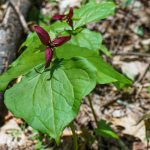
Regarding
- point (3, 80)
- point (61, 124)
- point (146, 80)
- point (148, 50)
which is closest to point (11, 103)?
point (3, 80)

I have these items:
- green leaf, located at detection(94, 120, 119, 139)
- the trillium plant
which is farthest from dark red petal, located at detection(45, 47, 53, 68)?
green leaf, located at detection(94, 120, 119, 139)

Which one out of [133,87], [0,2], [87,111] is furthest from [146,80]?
Result: [0,2]

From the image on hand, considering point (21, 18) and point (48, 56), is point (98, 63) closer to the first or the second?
point (48, 56)

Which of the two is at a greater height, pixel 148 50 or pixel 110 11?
pixel 110 11

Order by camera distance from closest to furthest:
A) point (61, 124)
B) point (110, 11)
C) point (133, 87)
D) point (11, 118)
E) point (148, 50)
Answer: point (61, 124) < point (110, 11) < point (11, 118) < point (133, 87) < point (148, 50)

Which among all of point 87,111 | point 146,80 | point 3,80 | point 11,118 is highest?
point 3,80

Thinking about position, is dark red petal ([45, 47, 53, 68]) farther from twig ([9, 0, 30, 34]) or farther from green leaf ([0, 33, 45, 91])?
twig ([9, 0, 30, 34])

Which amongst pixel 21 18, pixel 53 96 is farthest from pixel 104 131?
pixel 21 18

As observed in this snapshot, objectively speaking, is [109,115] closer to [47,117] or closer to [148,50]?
[148,50]

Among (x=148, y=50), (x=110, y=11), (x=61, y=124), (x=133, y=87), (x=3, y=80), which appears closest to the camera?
(x=61, y=124)

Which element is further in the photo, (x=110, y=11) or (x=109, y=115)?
(x=109, y=115)
